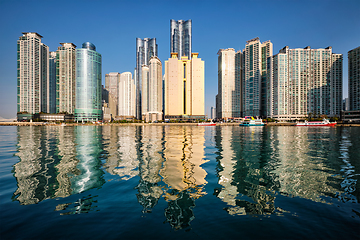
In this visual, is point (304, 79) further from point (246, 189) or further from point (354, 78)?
point (246, 189)

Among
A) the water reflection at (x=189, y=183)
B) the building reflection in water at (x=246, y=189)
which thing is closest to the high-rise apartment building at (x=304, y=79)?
the water reflection at (x=189, y=183)

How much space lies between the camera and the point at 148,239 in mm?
5457

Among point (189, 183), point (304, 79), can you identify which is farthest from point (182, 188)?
point (304, 79)

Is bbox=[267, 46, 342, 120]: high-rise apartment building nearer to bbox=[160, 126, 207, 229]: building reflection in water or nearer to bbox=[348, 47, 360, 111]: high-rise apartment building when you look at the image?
bbox=[348, 47, 360, 111]: high-rise apartment building

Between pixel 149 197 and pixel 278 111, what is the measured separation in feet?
685

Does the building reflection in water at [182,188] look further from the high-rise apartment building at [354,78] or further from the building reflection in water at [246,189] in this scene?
the high-rise apartment building at [354,78]

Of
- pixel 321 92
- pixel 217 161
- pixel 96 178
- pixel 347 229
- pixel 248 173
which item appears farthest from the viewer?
pixel 321 92

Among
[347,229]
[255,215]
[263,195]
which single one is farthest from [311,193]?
[255,215]

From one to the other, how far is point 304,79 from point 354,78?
149 ft

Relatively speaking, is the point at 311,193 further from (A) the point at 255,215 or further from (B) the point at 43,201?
(B) the point at 43,201

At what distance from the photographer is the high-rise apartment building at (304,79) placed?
185375mm

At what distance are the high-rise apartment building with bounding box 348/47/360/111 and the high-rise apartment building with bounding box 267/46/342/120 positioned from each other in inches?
343

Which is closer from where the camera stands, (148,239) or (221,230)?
(148,239)

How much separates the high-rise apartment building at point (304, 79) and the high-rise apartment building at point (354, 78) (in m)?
8.71
